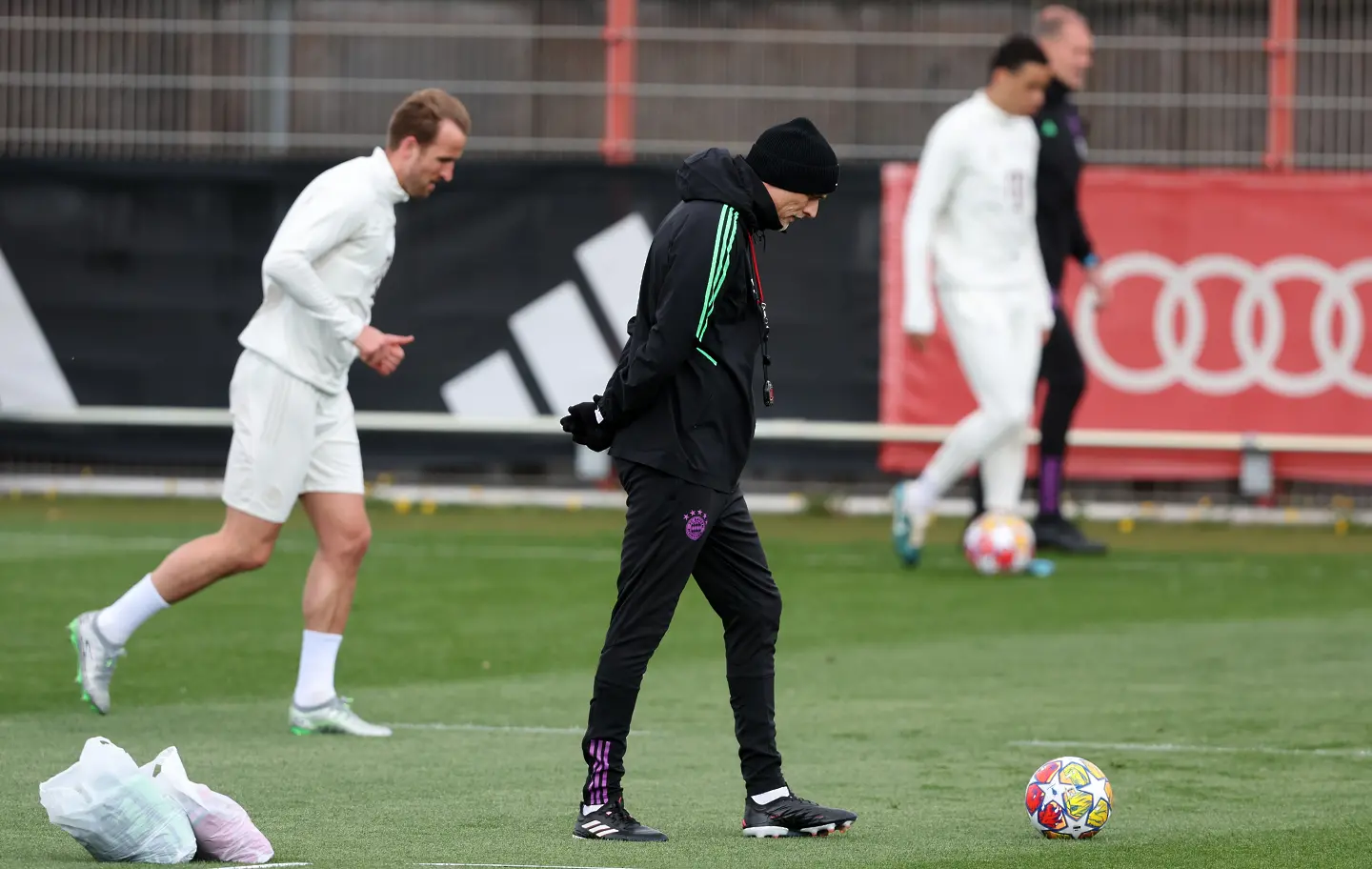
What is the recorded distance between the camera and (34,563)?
1312 cm

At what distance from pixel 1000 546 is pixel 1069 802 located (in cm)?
693

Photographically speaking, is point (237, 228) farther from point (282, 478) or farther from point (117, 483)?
point (282, 478)

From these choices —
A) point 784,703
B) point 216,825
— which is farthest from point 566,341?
point 216,825

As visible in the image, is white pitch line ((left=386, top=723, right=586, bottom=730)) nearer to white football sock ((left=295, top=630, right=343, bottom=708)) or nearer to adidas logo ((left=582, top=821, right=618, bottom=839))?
white football sock ((left=295, top=630, right=343, bottom=708))

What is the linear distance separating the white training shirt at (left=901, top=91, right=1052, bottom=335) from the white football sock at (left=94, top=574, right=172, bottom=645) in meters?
5.39

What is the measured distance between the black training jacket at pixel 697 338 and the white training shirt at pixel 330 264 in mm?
2225

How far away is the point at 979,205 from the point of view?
1275 cm

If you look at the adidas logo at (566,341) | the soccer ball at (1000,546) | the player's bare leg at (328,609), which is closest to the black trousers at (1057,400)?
the soccer ball at (1000,546)

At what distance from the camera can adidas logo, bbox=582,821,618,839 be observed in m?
5.94

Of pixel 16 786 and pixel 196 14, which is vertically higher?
pixel 196 14

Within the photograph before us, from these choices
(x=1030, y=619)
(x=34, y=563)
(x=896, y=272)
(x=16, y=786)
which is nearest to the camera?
(x=16, y=786)

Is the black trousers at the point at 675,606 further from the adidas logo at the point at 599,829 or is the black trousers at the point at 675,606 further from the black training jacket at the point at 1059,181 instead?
the black training jacket at the point at 1059,181

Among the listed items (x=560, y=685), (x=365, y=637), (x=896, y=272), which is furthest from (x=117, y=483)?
Result: (x=560, y=685)

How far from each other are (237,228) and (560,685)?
8.70 metres
